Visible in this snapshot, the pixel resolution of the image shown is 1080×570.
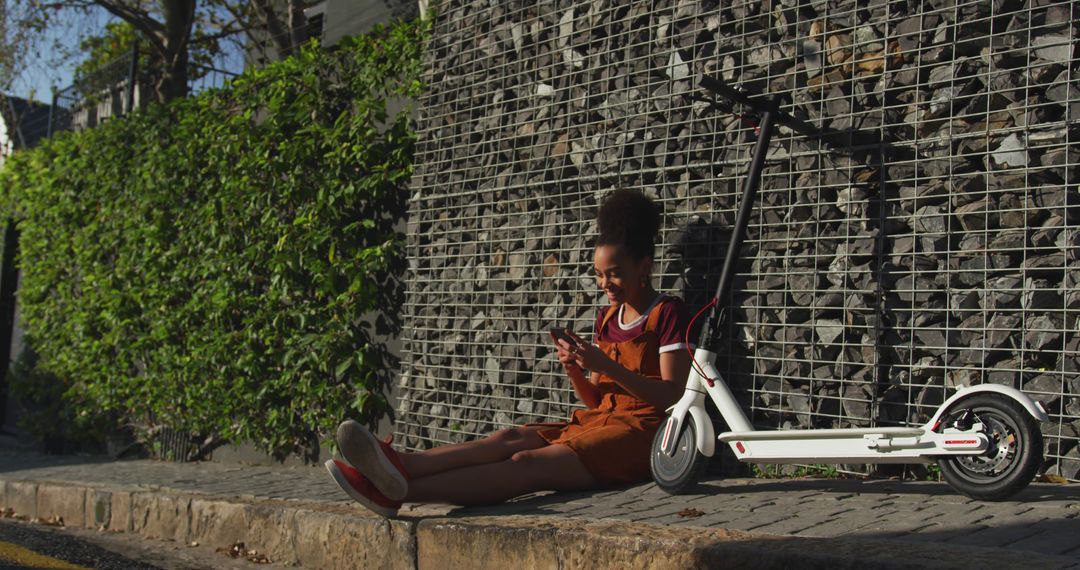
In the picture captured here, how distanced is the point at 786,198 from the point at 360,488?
214 cm

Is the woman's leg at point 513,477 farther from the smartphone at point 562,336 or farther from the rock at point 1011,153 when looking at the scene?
the rock at point 1011,153

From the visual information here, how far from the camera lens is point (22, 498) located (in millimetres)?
7242

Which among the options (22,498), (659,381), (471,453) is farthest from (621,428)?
(22,498)

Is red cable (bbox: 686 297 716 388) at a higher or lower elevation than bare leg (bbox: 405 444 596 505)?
higher

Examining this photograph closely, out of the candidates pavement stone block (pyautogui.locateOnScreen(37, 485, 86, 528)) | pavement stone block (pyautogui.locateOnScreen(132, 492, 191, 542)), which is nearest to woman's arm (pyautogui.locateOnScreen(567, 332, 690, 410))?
pavement stone block (pyautogui.locateOnScreen(132, 492, 191, 542))

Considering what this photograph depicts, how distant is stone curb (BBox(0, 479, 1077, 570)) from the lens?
9.18ft

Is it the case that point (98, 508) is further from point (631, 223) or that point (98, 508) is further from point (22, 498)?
point (631, 223)

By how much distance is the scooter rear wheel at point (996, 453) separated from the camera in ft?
10.2

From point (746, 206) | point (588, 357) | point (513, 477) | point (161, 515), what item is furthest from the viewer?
point (161, 515)

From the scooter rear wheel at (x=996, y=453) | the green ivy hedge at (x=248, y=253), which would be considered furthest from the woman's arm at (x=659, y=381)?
the green ivy hedge at (x=248, y=253)

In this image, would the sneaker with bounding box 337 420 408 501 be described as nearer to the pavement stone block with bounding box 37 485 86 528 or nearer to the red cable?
the red cable

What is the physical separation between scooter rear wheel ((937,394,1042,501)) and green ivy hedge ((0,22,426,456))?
3883mm

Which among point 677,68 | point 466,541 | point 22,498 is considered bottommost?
point 22,498

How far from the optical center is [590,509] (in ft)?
13.0
